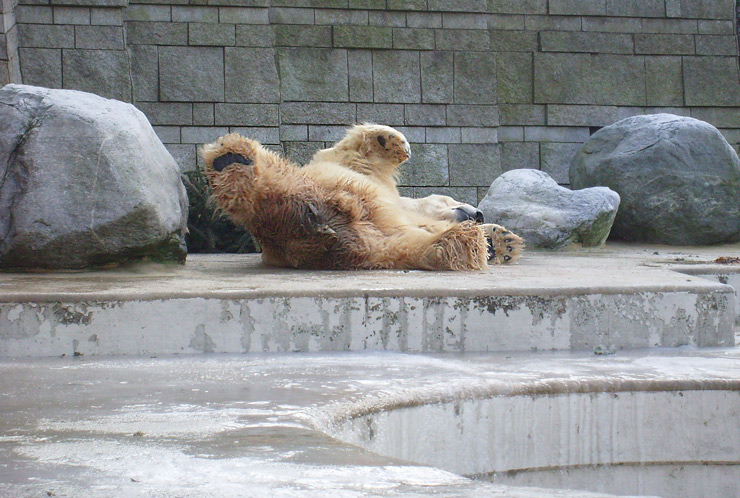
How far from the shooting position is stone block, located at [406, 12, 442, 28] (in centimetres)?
820

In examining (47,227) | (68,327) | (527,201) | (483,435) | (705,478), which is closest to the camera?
(483,435)

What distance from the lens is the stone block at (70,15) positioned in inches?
287

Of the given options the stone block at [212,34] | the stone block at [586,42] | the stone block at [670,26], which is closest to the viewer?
the stone block at [212,34]

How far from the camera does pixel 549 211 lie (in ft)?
21.6

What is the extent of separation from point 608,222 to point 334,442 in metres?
5.46

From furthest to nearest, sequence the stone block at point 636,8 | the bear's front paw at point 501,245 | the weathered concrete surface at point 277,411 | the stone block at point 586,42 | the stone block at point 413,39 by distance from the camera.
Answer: the stone block at point 636,8
the stone block at point 586,42
the stone block at point 413,39
the bear's front paw at point 501,245
the weathered concrete surface at point 277,411

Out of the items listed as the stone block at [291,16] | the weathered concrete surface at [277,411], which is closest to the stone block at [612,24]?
the stone block at [291,16]

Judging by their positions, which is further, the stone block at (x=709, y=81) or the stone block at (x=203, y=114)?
the stone block at (x=709, y=81)

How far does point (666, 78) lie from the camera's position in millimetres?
8930

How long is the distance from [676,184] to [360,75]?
3093mm

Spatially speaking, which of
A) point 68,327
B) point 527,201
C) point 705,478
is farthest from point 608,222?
point 68,327

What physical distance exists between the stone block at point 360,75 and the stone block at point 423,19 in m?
0.54

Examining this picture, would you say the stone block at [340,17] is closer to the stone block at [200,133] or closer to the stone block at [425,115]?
the stone block at [425,115]

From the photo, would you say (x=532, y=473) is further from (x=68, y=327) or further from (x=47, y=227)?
(x=47, y=227)
